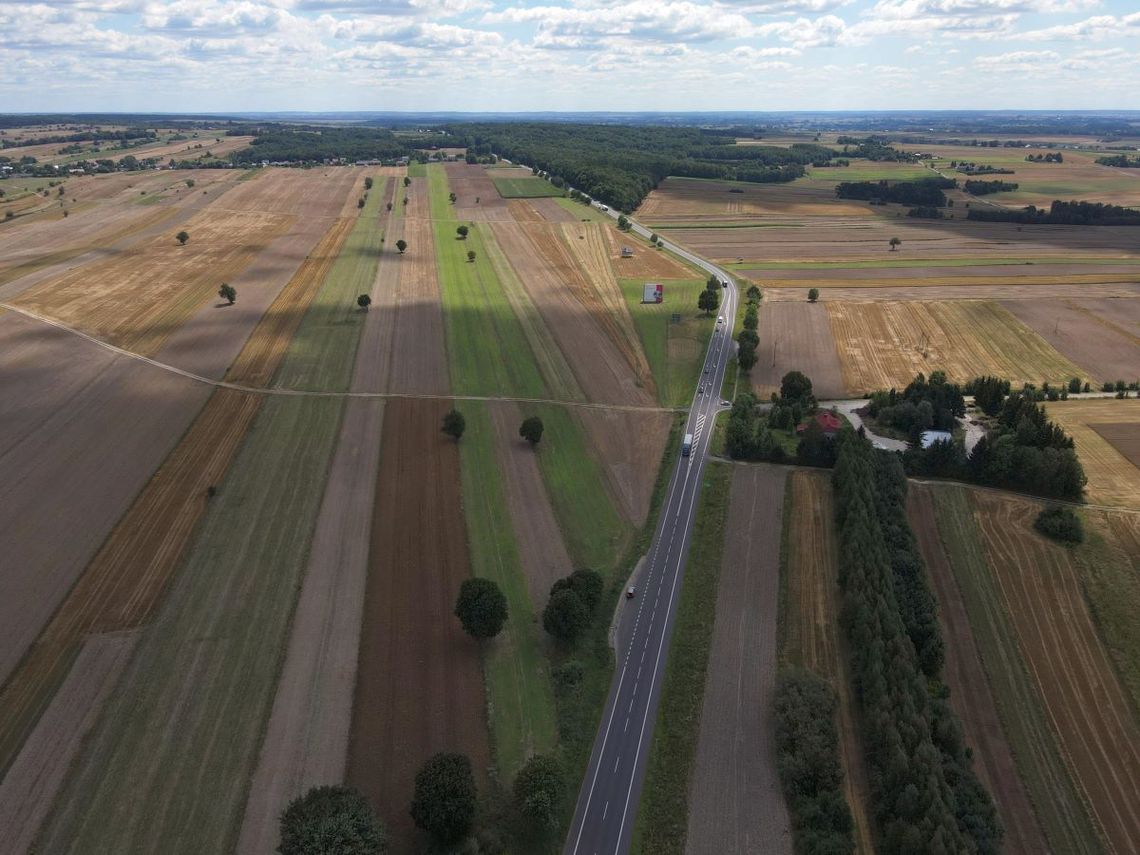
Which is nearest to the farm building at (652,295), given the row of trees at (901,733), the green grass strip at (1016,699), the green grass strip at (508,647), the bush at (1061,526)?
the green grass strip at (508,647)

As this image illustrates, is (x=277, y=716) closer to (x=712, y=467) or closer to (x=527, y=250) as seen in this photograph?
(x=712, y=467)

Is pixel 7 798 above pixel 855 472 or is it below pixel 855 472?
below

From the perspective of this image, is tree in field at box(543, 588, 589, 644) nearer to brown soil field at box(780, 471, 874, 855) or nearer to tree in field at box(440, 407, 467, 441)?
brown soil field at box(780, 471, 874, 855)

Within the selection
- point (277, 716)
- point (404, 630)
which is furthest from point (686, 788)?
point (277, 716)

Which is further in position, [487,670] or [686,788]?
[487,670]

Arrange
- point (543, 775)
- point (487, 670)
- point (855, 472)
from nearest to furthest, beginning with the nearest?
point (543, 775) → point (487, 670) → point (855, 472)

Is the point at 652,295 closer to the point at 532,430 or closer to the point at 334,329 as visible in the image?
the point at 334,329
